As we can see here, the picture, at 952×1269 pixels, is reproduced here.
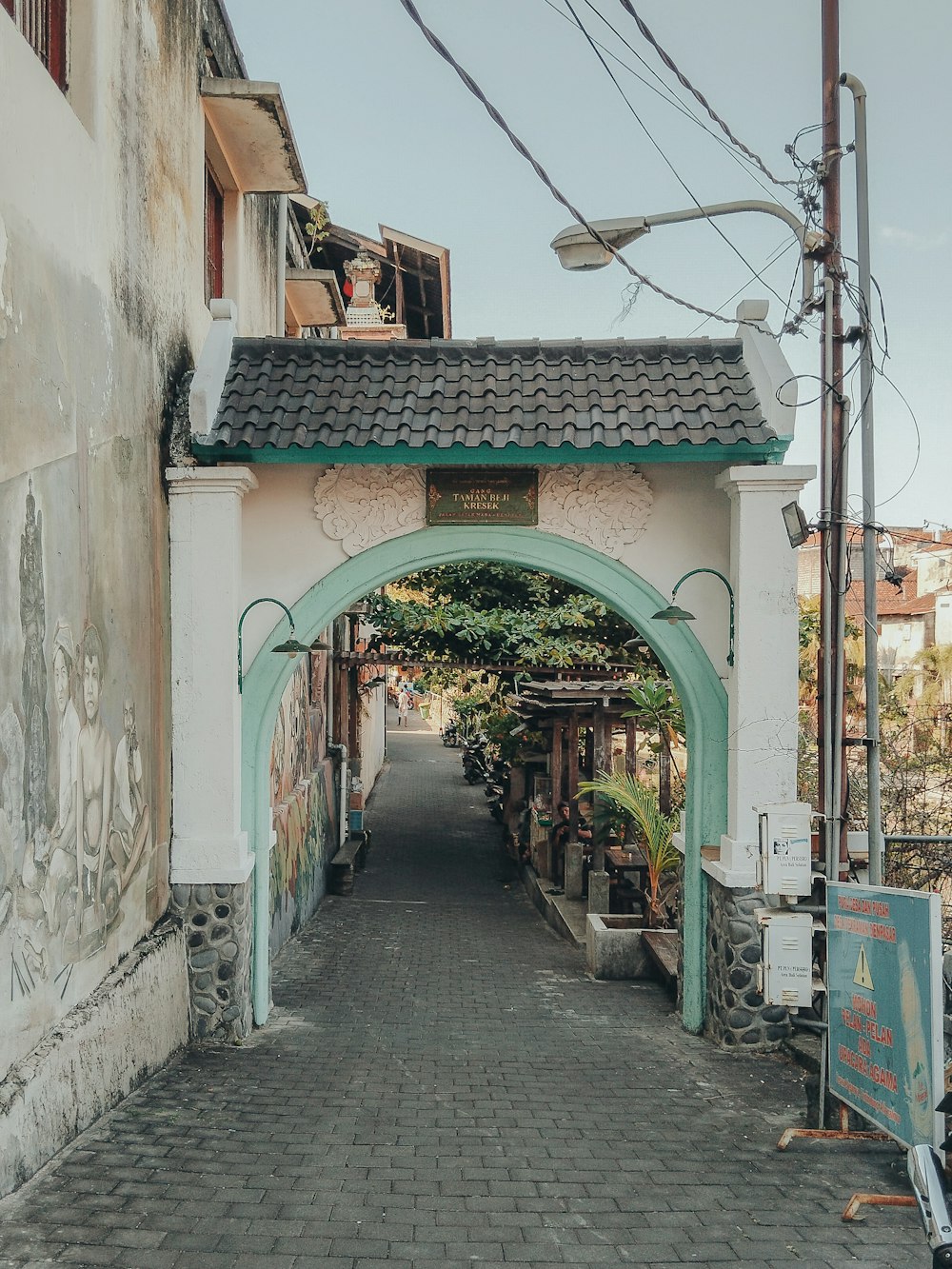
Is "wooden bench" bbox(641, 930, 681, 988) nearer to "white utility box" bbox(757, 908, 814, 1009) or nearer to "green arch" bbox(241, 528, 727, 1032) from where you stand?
"green arch" bbox(241, 528, 727, 1032)

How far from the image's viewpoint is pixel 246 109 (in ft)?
29.5

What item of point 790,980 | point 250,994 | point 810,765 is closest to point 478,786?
point 810,765

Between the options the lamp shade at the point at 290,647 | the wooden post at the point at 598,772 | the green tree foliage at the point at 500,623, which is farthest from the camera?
the green tree foliage at the point at 500,623

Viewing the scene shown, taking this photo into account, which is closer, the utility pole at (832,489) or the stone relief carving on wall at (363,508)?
the utility pole at (832,489)

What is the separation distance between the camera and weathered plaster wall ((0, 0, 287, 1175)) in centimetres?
480

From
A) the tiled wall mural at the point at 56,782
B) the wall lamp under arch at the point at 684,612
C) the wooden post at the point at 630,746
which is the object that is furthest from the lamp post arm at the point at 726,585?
the wooden post at the point at 630,746

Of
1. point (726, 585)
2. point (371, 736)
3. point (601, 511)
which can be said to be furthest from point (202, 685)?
point (371, 736)

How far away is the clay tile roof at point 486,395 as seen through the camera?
738 cm

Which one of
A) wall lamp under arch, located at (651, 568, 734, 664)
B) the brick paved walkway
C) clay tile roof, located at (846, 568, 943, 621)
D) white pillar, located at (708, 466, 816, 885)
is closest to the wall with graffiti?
the brick paved walkway

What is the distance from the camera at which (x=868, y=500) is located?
6.20 m

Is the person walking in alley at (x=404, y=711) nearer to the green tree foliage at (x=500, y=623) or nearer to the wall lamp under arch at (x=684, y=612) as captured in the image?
the green tree foliage at (x=500, y=623)

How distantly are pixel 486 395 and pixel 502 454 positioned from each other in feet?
2.10

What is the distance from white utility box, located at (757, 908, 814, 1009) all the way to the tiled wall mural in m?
3.69

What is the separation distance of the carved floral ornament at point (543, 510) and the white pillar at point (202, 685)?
0.75 metres
